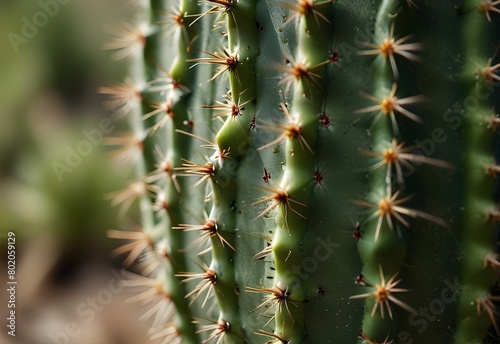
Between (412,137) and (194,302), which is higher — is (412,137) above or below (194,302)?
above

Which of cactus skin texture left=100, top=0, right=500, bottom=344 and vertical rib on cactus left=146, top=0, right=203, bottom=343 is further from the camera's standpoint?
vertical rib on cactus left=146, top=0, right=203, bottom=343

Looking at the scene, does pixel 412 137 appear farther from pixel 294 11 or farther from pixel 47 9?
pixel 47 9

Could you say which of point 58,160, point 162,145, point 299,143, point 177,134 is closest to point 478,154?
point 299,143

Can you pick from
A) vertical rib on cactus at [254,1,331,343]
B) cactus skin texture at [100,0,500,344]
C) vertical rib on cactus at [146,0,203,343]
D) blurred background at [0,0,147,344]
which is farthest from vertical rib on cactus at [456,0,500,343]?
blurred background at [0,0,147,344]

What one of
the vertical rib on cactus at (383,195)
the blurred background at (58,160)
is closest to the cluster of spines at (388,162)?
the vertical rib on cactus at (383,195)

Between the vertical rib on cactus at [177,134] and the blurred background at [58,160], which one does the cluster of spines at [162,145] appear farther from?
the blurred background at [58,160]

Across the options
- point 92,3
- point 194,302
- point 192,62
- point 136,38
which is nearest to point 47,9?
point 92,3

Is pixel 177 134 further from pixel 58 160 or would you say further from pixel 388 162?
pixel 58 160

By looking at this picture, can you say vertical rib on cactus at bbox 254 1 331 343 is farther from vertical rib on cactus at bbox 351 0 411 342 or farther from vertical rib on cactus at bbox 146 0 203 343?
vertical rib on cactus at bbox 146 0 203 343
